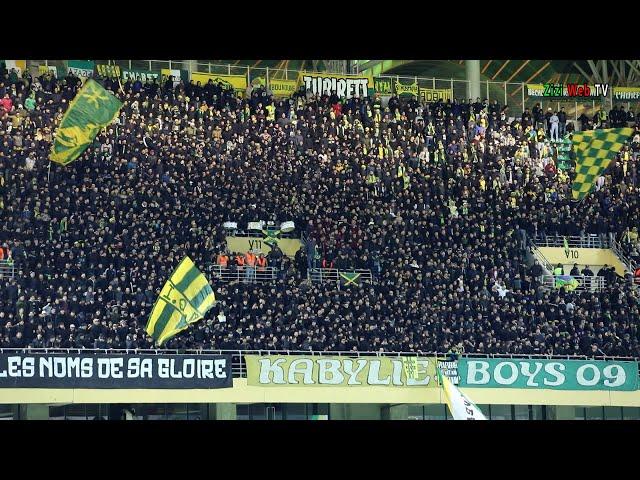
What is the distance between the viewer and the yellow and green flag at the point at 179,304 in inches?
1284

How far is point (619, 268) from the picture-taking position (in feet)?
136

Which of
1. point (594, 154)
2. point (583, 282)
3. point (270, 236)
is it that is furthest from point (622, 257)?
point (270, 236)

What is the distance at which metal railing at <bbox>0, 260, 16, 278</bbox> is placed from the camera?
35156 mm

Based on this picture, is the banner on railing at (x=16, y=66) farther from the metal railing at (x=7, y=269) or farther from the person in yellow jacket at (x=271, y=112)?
the metal railing at (x=7, y=269)

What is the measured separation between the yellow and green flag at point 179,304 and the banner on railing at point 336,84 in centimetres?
1359

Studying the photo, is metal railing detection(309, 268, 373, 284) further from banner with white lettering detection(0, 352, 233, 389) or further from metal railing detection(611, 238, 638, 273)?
metal railing detection(611, 238, 638, 273)

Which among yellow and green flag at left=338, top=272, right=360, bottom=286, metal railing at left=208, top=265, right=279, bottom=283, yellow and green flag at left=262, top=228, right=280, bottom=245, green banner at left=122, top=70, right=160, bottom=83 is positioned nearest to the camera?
metal railing at left=208, top=265, right=279, bottom=283

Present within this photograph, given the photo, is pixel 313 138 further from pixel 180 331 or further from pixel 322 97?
pixel 180 331

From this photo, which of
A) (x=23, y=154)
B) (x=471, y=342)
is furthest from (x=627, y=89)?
(x=23, y=154)

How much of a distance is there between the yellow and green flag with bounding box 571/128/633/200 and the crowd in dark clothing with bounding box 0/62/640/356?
0.38m

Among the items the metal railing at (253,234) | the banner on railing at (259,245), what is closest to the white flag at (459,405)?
the banner on railing at (259,245)

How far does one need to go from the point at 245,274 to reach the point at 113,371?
7010mm

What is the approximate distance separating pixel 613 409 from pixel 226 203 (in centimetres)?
1222

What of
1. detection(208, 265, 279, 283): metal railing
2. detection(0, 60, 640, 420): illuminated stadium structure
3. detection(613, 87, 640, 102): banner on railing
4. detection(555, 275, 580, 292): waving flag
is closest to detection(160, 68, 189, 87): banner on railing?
detection(0, 60, 640, 420): illuminated stadium structure
